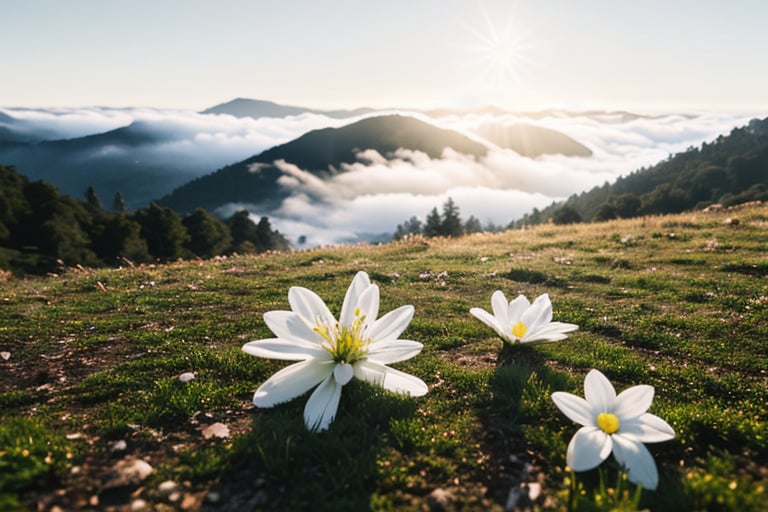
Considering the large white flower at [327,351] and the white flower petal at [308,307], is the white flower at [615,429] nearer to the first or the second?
the large white flower at [327,351]

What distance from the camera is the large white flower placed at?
3592 millimetres

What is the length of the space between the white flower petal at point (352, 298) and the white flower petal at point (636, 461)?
7.47 feet

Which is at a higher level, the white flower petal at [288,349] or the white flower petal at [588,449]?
the white flower petal at [288,349]

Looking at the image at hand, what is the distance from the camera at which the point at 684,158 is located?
591 ft

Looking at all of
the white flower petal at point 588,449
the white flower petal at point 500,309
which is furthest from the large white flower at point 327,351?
the white flower petal at point 500,309

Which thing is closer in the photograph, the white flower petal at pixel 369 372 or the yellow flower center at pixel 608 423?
the yellow flower center at pixel 608 423

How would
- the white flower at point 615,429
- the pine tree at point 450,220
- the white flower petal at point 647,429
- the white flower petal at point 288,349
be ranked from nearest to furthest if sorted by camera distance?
the white flower at point 615,429 < the white flower petal at point 647,429 < the white flower petal at point 288,349 < the pine tree at point 450,220

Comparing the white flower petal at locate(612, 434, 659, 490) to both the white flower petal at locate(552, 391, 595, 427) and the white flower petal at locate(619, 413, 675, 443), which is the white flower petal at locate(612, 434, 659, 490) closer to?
the white flower petal at locate(619, 413, 675, 443)

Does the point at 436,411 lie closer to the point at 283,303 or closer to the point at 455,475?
the point at 455,475

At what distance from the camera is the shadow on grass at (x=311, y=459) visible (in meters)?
2.88

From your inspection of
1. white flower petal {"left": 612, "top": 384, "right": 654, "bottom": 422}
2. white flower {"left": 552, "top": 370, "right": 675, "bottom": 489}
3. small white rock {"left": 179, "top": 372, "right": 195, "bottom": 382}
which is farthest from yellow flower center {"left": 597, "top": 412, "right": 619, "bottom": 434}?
small white rock {"left": 179, "top": 372, "right": 195, "bottom": 382}

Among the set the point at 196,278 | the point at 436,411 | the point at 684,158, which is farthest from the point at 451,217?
the point at 684,158

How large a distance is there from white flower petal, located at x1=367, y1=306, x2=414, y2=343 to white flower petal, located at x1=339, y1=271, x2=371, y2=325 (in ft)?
0.75

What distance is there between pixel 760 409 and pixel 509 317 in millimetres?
2333
